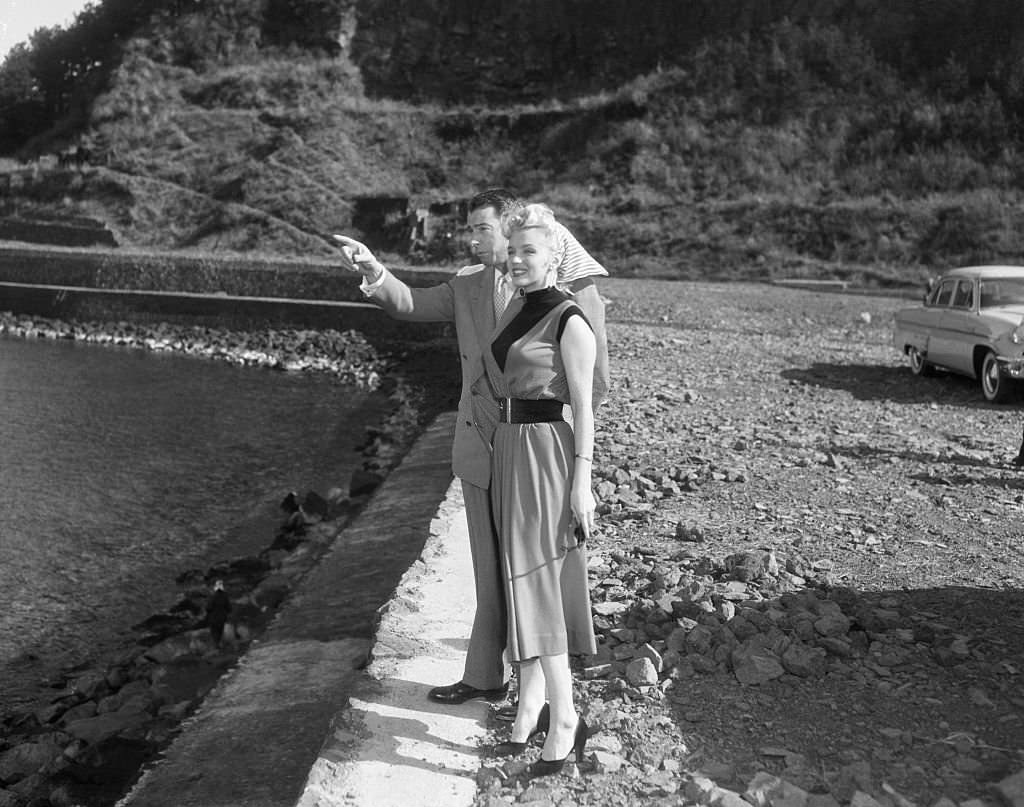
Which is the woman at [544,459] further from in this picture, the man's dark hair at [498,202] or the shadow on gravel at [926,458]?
the shadow on gravel at [926,458]

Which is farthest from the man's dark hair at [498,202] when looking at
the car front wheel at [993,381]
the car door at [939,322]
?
the car door at [939,322]

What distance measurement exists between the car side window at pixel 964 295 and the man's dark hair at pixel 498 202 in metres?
11.6

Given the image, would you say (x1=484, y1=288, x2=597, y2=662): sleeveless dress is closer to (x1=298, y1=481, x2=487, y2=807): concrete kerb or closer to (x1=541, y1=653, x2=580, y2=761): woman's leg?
(x1=541, y1=653, x2=580, y2=761): woman's leg

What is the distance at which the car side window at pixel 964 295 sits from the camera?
1465cm

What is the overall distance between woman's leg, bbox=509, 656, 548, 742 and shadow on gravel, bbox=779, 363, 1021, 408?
10.4 meters

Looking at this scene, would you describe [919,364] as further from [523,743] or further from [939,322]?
[523,743]

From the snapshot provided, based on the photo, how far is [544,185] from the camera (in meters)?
46.8

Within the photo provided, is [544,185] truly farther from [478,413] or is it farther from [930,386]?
[478,413]

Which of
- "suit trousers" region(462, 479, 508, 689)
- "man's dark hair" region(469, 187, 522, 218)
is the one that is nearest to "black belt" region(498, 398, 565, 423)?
"suit trousers" region(462, 479, 508, 689)

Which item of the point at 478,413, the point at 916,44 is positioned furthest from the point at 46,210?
the point at 478,413

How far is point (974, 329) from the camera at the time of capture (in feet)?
46.5

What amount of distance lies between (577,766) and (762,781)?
621mm

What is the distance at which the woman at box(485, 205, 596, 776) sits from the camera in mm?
3945

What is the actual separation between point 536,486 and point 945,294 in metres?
12.8
